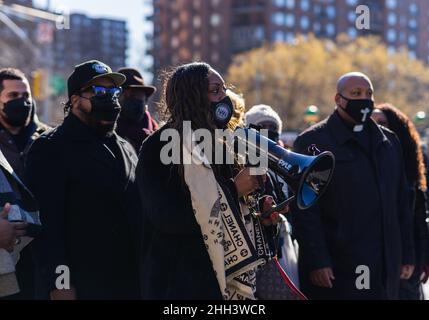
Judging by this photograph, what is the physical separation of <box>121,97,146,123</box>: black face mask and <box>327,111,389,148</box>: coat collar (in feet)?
4.84

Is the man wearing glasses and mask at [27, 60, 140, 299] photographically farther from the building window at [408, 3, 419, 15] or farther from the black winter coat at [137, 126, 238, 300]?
the building window at [408, 3, 419, 15]

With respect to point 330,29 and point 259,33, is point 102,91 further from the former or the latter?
point 330,29

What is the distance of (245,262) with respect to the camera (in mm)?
3725

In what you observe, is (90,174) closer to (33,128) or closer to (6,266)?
(6,266)

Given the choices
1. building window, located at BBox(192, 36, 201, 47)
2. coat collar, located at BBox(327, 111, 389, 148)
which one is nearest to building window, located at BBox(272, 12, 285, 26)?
building window, located at BBox(192, 36, 201, 47)

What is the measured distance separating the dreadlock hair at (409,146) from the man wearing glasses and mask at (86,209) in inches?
110

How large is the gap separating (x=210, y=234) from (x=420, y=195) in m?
3.40

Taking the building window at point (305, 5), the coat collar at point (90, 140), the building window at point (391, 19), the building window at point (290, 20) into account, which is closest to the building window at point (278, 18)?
the building window at point (290, 20)

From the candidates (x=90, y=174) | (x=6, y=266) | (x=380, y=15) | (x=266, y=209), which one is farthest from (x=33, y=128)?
(x=380, y=15)

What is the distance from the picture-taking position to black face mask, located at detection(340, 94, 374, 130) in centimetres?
572

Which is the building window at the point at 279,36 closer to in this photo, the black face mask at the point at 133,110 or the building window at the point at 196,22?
the building window at the point at 196,22

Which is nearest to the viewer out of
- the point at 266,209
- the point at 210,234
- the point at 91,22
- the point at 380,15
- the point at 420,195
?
the point at 210,234

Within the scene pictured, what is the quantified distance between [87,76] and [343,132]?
1.90 m
